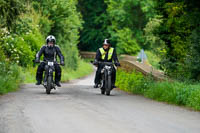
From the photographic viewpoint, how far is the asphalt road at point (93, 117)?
916cm

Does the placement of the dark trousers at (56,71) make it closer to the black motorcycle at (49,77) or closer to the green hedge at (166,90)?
the black motorcycle at (49,77)

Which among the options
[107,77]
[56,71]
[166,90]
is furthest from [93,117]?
[56,71]

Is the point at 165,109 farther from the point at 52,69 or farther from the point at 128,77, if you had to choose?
the point at 128,77

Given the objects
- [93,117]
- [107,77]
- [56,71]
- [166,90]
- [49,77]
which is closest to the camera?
[93,117]

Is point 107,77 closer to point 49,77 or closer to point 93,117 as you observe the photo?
point 49,77

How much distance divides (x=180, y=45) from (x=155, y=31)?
3.98 ft

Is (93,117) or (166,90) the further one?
(166,90)

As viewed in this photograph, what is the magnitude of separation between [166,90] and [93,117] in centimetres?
485

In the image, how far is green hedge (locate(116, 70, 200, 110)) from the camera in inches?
531

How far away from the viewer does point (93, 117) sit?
10664 millimetres

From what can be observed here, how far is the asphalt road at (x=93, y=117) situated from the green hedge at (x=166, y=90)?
452 millimetres

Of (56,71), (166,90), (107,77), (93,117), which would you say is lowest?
(93,117)

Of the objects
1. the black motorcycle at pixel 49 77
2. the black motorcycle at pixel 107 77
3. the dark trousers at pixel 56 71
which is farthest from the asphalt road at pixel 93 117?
the dark trousers at pixel 56 71

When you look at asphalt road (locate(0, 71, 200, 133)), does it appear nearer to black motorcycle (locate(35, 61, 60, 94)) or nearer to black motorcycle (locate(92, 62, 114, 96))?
black motorcycle (locate(35, 61, 60, 94))
